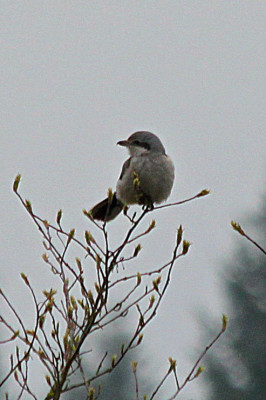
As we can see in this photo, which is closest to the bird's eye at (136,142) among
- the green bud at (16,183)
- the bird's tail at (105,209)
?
the bird's tail at (105,209)

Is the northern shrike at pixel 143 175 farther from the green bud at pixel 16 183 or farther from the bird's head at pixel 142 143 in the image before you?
the green bud at pixel 16 183

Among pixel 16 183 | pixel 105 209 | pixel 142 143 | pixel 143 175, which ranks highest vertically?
pixel 142 143

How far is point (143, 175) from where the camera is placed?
7195 mm

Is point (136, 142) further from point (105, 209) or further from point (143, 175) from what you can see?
point (105, 209)

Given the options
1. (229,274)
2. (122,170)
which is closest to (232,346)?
(229,274)

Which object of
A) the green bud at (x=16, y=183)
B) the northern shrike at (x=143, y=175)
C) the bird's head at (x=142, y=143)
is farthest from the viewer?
the bird's head at (x=142, y=143)

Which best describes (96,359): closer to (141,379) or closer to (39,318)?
(141,379)

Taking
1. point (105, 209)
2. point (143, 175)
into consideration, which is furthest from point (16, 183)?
point (105, 209)

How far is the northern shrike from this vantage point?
7.12m

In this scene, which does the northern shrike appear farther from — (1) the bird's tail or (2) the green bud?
(2) the green bud

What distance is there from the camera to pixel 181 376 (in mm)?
52438

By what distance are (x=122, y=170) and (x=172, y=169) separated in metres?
0.39

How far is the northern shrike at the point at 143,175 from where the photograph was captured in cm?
712

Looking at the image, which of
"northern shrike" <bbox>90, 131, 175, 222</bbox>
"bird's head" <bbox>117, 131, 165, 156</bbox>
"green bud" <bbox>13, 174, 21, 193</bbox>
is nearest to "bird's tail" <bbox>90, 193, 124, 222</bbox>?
"northern shrike" <bbox>90, 131, 175, 222</bbox>
